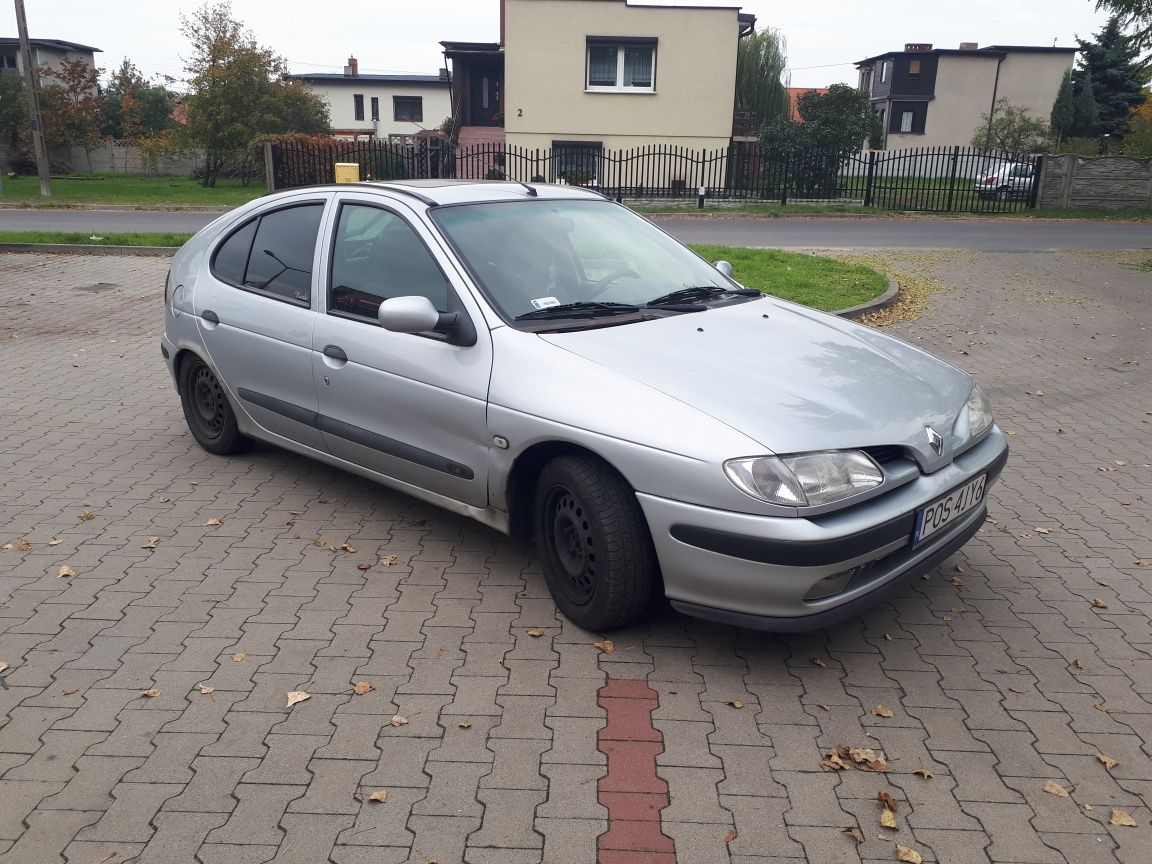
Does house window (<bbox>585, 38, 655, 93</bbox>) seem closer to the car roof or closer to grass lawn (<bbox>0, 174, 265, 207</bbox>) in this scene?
grass lawn (<bbox>0, 174, 265, 207</bbox>)

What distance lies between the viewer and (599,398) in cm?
379

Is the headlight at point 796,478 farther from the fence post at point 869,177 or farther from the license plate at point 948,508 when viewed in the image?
the fence post at point 869,177

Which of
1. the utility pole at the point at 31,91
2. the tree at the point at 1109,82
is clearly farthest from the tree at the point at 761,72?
the utility pole at the point at 31,91

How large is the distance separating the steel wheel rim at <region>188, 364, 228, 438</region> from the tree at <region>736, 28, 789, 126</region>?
45.3 metres

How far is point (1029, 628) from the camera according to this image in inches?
164

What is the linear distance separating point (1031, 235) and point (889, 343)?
61.2 feet

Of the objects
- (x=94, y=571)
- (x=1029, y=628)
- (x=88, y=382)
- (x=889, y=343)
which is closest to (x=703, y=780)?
(x=1029, y=628)

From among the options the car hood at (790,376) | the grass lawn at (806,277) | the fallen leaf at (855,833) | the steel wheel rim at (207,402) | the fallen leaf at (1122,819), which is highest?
the car hood at (790,376)

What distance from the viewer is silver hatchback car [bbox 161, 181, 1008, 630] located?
138 inches

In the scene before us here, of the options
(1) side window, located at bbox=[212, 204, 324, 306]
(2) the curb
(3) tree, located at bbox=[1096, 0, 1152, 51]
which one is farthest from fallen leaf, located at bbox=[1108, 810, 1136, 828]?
(3) tree, located at bbox=[1096, 0, 1152, 51]

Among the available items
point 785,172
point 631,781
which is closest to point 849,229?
point 785,172

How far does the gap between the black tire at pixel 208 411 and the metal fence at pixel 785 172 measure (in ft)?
68.9

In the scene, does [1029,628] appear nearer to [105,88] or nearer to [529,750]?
[529,750]

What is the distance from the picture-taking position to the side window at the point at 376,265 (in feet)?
15.0
